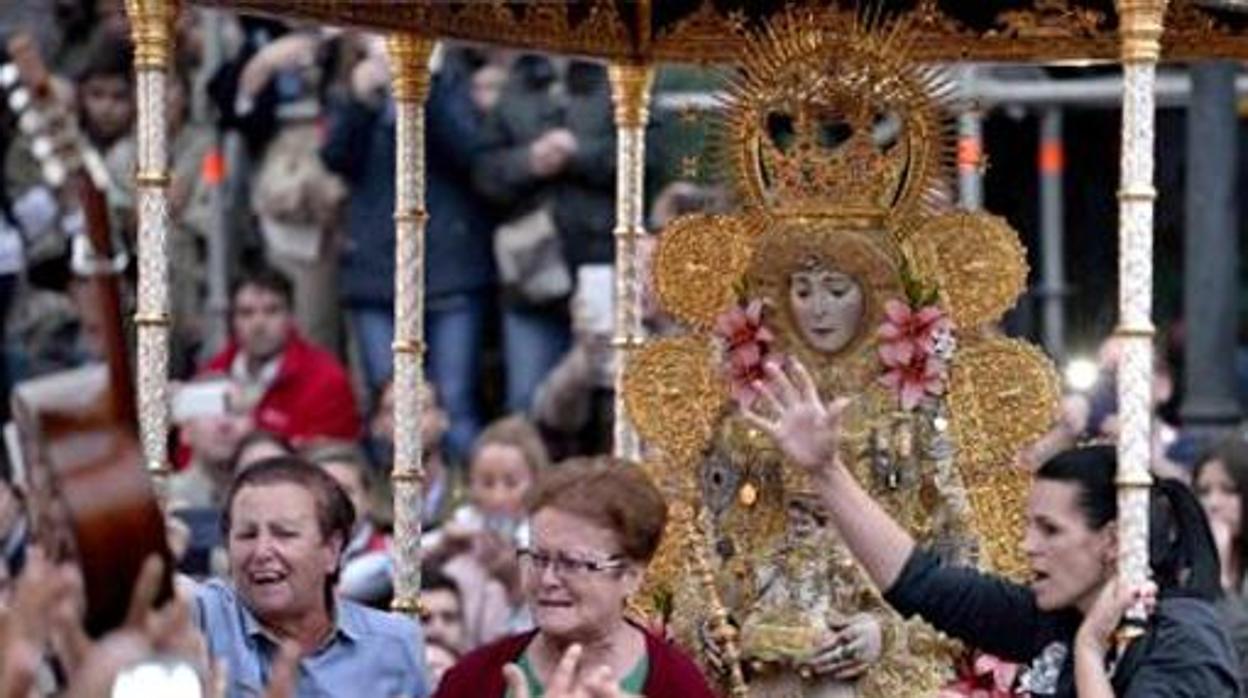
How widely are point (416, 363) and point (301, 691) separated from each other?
6.51ft

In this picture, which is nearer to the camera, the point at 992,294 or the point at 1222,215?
the point at 992,294

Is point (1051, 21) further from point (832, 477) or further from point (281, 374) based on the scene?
point (281, 374)

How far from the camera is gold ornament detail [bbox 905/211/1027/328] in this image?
1124cm

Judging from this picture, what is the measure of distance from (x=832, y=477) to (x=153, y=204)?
1806 mm

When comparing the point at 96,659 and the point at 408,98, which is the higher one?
the point at 408,98

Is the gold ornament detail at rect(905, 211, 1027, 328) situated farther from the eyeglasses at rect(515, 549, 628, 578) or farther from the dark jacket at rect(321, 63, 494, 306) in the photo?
the dark jacket at rect(321, 63, 494, 306)

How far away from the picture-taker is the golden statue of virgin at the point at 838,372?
36.0 feet

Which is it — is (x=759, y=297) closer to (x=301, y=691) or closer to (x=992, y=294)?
(x=992, y=294)

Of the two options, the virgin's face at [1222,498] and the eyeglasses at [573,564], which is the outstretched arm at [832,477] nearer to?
the eyeglasses at [573,564]

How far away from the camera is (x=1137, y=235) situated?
9672mm

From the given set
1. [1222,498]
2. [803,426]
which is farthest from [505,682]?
[1222,498]

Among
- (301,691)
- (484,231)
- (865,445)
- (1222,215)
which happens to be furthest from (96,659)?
(484,231)

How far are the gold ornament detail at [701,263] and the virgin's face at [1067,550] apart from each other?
2.00m

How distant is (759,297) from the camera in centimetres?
1115
